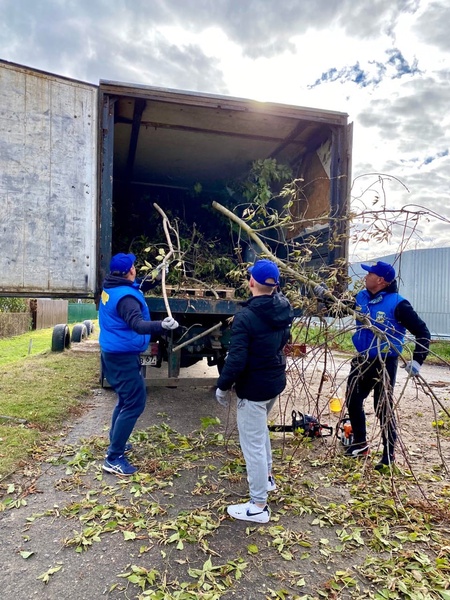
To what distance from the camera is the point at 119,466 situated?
137 inches

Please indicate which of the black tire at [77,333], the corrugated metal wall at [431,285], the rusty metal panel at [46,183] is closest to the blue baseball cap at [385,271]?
the rusty metal panel at [46,183]

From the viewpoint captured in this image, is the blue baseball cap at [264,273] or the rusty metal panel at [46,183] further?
the rusty metal panel at [46,183]

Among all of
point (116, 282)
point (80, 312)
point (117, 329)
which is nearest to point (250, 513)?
point (117, 329)

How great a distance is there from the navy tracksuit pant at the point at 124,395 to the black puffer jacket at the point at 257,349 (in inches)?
36.3

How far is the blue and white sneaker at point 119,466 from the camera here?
3.46m

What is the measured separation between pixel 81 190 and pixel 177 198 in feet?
9.66

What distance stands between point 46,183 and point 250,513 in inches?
138

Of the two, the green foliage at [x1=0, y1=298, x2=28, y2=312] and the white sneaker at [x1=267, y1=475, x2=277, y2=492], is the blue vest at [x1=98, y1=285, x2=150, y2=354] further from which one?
the green foliage at [x1=0, y1=298, x2=28, y2=312]

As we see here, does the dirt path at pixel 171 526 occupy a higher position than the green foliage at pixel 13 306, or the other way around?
the green foliage at pixel 13 306

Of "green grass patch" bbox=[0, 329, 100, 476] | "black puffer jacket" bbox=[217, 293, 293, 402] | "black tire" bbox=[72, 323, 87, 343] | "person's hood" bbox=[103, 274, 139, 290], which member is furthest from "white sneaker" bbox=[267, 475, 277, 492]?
"black tire" bbox=[72, 323, 87, 343]

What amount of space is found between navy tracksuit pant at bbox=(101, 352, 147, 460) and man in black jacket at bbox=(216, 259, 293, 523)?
914 millimetres

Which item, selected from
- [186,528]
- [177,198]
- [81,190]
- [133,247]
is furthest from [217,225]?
[186,528]

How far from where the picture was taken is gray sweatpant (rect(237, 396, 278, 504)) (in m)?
2.85

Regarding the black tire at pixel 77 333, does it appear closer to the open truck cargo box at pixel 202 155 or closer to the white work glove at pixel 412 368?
the open truck cargo box at pixel 202 155
